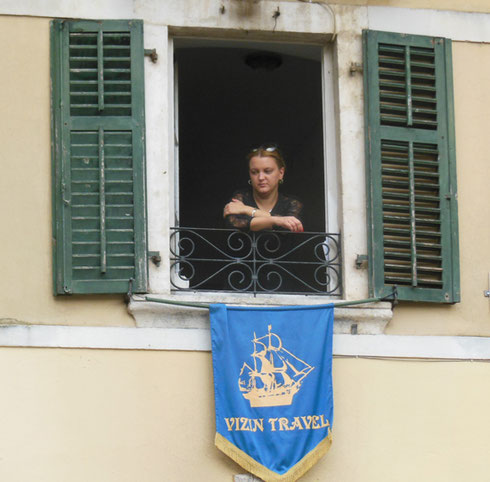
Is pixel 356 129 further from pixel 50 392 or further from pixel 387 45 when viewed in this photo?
pixel 50 392

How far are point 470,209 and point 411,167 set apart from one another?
0.45 metres

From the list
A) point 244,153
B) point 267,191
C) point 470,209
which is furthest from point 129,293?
point 244,153

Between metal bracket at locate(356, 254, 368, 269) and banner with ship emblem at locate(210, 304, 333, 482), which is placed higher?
metal bracket at locate(356, 254, 368, 269)

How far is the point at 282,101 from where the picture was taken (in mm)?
12688

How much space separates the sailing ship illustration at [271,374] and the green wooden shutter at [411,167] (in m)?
0.69

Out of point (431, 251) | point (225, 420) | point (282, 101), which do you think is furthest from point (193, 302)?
point (282, 101)

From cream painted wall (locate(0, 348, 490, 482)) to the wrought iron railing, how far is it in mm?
574

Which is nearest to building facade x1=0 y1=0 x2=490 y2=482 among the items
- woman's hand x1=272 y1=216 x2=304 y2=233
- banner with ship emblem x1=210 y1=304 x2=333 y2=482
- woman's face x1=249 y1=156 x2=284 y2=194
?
banner with ship emblem x1=210 y1=304 x2=333 y2=482

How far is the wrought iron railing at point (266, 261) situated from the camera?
988cm

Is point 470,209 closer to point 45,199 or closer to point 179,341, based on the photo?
point 179,341

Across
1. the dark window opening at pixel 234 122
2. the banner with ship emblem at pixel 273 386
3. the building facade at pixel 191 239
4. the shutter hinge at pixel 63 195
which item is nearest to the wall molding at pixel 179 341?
the building facade at pixel 191 239

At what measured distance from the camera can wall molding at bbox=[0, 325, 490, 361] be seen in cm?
946

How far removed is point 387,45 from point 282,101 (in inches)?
97.3

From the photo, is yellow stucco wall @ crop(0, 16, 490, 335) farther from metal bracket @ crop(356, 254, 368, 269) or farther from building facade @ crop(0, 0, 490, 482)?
metal bracket @ crop(356, 254, 368, 269)
